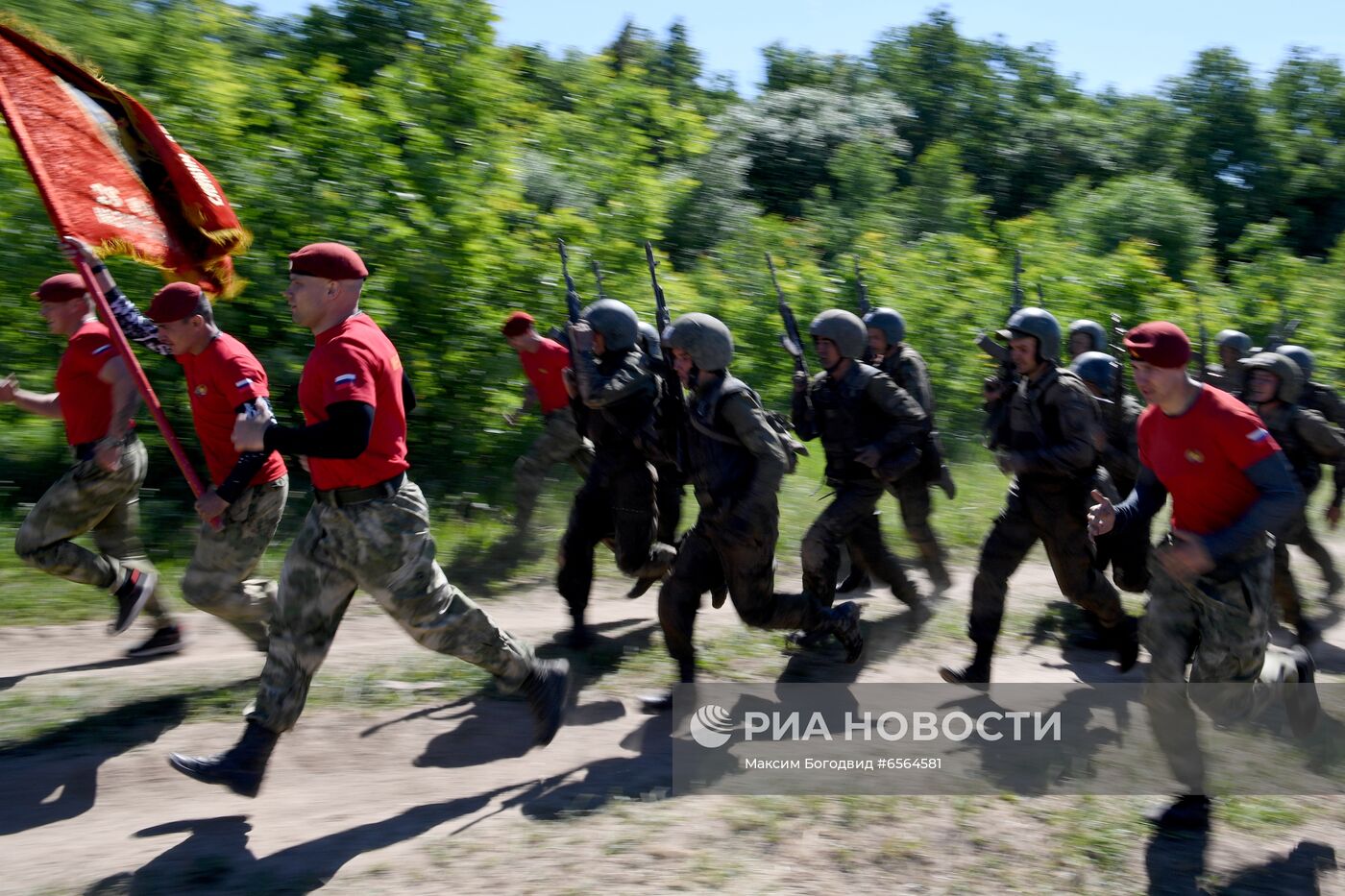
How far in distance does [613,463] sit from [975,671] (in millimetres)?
2355

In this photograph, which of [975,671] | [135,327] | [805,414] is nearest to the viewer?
[135,327]

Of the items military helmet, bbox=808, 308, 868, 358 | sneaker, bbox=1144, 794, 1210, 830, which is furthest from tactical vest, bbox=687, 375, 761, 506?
sneaker, bbox=1144, 794, 1210, 830

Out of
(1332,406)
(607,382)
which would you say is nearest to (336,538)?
(607,382)

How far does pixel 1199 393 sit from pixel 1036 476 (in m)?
1.80

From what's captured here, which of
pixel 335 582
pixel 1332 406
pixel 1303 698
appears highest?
pixel 1332 406

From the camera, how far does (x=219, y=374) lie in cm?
572

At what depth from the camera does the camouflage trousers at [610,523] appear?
732 centimetres

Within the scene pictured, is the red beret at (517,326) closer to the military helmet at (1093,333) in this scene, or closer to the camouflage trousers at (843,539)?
the camouflage trousers at (843,539)

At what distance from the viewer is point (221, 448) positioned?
19.4ft

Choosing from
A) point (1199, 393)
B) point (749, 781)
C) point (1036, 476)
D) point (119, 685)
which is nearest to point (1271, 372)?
point (1036, 476)

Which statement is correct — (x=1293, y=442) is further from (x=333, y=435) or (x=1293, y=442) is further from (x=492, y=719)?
(x=333, y=435)

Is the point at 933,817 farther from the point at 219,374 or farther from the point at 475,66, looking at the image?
the point at 475,66

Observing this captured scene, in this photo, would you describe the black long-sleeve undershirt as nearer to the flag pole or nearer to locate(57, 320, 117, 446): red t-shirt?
the flag pole

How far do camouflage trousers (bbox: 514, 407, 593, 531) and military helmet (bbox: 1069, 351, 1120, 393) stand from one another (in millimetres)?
3637
